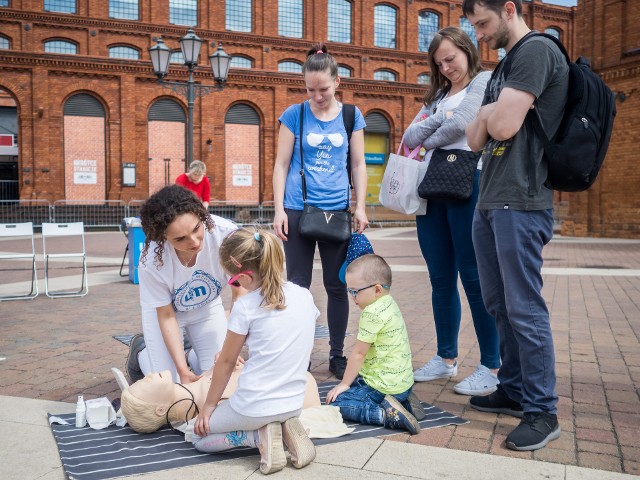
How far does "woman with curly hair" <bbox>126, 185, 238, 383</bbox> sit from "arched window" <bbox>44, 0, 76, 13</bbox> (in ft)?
123

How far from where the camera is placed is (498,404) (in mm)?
3682

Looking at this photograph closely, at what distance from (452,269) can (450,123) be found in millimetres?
1003

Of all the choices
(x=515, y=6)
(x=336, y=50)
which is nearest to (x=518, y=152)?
(x=515, y=6)

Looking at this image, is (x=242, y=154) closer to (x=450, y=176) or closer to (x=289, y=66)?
Result: (x=289, y=66)

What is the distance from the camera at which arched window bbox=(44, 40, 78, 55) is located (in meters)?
35.9

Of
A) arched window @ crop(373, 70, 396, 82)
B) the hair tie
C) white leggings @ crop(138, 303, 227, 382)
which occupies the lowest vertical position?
white leggings @ crop(138, 303, 227, 382)

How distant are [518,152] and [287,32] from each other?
39806 millimetres

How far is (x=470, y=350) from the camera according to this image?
5.32m

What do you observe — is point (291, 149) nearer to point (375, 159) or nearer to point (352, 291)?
point (352, 291)

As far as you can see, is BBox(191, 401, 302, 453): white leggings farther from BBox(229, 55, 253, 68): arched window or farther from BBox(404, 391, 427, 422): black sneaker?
BBox(229, 55, 253, 68): arched window

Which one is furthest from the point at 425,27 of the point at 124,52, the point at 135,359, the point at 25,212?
the point at 135,359

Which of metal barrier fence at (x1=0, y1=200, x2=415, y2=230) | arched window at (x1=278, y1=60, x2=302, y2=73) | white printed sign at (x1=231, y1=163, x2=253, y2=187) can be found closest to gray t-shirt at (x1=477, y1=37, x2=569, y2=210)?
metal barrier fence at (x1=0, y1=200, x2=415, y2=230)

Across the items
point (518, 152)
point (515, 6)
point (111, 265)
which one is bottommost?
point (111, 265)

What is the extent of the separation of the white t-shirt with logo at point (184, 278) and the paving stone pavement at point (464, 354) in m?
0.88
